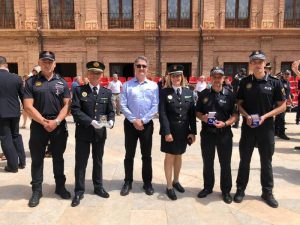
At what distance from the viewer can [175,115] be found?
454 centimetres

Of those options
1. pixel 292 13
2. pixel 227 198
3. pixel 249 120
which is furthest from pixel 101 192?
pixel 292 13

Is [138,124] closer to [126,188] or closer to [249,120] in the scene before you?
[126,188]

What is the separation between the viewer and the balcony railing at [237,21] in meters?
19.4

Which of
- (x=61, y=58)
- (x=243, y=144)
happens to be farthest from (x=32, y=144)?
(x=61, y=58)

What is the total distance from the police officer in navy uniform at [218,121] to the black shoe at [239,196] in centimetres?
9

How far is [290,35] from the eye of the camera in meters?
19.1

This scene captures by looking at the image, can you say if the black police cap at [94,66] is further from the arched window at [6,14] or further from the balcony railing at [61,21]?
the arched window at [6,14]

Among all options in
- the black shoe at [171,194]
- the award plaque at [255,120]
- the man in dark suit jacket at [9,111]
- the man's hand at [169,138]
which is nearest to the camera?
the award plaque at [255,120]

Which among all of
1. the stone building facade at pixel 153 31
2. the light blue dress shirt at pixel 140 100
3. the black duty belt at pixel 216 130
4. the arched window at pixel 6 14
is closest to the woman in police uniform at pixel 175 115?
the light blue dress shirt at pixel 140 100

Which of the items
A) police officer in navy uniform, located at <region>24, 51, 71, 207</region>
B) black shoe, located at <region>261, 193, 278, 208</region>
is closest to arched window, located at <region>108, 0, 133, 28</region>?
police officer in navy uniform, located at <region>24, 51, 71, 207</region>

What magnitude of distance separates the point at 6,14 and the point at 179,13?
1065 cm

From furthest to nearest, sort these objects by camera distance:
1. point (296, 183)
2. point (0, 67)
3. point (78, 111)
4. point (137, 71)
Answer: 1. point (0, 67)
2. point (296, 183)
3. point (137, 71)
4. point (78, 111)

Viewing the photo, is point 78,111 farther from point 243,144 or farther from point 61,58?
point 61,58

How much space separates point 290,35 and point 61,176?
60.4 feet
